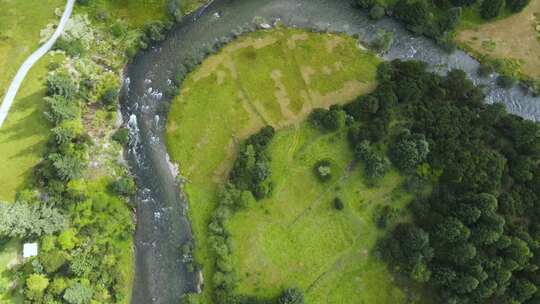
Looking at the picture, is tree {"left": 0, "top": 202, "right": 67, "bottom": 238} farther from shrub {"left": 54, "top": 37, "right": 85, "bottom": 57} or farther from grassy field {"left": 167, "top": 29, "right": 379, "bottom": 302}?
shrub {"left": 54, "top": 37, "right": 85, "bottom": 57}

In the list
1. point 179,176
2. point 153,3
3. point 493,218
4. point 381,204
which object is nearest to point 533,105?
point 493,218

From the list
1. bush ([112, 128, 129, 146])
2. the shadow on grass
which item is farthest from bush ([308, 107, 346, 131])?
the shadow on grass

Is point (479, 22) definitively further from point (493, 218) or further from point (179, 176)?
point (179, 176)

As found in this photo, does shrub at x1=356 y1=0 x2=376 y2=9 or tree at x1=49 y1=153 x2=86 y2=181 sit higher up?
shrub at x1=356 y1=0 x2=376 y2=9

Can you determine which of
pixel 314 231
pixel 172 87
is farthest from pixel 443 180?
pixel 172 87

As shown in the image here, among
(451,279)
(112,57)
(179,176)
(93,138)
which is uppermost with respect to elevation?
(112,57)
